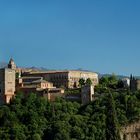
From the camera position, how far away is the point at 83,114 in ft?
211

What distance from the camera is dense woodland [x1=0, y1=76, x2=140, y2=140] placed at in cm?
6088

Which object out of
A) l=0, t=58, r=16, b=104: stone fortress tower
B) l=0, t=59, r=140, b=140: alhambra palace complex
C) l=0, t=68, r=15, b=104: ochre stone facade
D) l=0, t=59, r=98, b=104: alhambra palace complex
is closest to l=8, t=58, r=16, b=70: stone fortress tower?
l=0, t=59, r=98, b=104: alhambra palace complex

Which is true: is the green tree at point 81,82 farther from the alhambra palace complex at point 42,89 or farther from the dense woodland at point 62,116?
the dense woodland at point 62,116

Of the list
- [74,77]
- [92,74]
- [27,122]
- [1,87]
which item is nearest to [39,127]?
[27,122]

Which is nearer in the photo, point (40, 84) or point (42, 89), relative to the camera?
point (42, 89)

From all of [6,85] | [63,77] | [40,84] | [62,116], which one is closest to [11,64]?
[63,77]

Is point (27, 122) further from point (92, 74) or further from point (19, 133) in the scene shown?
point (92, 74)

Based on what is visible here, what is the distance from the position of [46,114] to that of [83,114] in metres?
3.59

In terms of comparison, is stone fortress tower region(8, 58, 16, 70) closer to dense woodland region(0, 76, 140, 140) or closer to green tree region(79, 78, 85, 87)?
green tree region(79, 78, 85, 87)

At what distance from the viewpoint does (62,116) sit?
64.0 metres

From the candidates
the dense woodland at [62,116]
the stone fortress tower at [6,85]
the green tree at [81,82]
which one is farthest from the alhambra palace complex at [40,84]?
the dense woodland at [62,116]

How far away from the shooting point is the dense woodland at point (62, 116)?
60.9m

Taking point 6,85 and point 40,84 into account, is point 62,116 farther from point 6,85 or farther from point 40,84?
point 40,84

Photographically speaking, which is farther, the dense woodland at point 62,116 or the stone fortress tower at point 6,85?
the stone fortress tower at point 6,85
